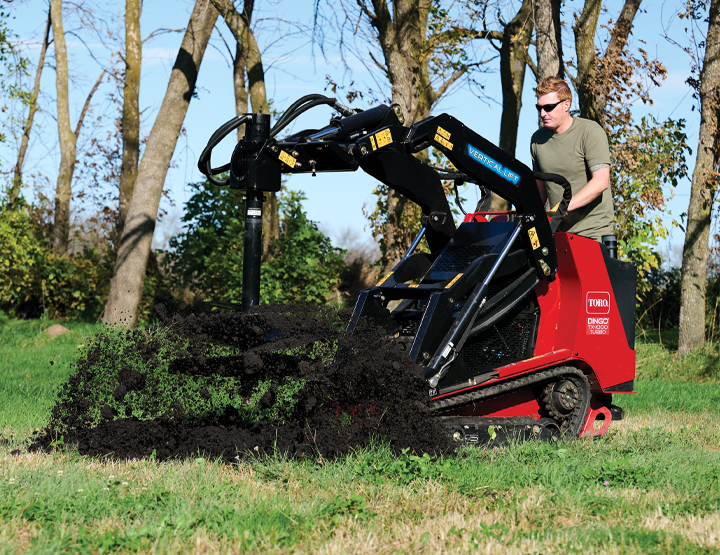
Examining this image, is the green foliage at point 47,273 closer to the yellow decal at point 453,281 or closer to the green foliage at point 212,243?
the green foliage at point 212,243

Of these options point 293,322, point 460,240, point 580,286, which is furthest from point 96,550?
point 580,286

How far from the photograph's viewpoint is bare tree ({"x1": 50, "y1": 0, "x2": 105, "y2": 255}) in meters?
21.4

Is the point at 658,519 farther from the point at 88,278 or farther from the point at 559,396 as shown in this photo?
the point at 88,278

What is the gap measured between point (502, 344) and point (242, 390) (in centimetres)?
181

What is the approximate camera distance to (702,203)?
1117cm

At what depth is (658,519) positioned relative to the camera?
376 centimetres

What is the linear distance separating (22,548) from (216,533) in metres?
0.77

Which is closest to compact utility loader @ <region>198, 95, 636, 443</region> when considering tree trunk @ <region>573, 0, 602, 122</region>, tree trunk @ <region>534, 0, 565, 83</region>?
tree trunk @ <region>534, 0, 565, 83</region>

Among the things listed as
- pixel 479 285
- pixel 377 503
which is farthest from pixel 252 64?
pixel 377 503

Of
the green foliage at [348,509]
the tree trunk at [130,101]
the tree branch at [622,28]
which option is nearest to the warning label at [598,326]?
the green foliage at [348,509]

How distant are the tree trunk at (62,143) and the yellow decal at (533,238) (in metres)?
18.3

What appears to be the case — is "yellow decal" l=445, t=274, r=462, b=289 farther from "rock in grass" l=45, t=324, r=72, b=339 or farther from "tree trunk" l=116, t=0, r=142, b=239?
"rock in grass" l=45, t=324, r=72, b=339

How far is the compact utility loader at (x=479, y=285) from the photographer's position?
492 cm

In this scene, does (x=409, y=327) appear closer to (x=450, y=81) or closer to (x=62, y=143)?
(x=450, y=81)
